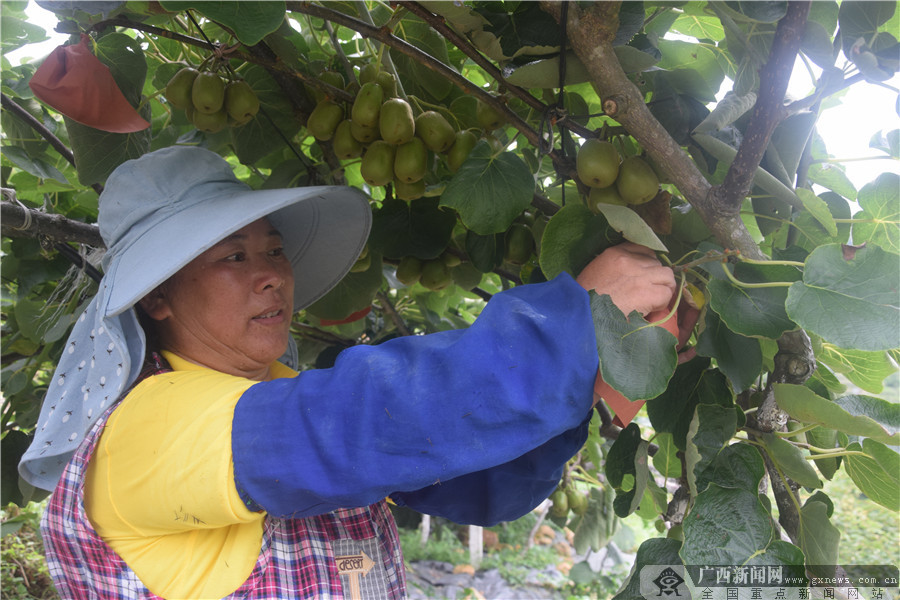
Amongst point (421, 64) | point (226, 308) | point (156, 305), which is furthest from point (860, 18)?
point (156, 305)

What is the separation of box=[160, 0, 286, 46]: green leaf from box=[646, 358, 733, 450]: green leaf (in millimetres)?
774

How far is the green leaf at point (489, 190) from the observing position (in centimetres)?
111

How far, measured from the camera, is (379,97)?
3.98ft

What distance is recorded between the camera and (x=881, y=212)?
39.4 inches

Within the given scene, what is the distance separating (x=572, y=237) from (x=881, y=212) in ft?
1.55

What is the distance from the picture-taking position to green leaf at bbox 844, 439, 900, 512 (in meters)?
0.87

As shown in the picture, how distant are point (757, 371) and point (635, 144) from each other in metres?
0.45

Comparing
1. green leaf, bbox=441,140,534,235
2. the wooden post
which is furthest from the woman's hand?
the wooden post

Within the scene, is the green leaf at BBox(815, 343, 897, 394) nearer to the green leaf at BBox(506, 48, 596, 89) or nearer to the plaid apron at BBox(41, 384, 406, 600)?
the green leaf at BBox(506, 48, 596, 89)

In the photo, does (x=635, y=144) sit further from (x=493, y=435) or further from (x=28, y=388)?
(x=28, y=388)

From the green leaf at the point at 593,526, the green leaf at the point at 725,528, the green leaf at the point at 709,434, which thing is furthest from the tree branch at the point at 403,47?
the green leaf at the point at 593,526

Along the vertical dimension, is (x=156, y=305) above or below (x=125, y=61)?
below

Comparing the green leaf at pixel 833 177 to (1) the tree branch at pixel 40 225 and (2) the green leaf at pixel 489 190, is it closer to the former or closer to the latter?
(2) the green leaf at pixel 489 190

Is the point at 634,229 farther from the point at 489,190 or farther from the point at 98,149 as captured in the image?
the point at 98,149
